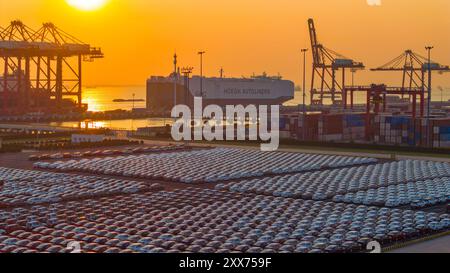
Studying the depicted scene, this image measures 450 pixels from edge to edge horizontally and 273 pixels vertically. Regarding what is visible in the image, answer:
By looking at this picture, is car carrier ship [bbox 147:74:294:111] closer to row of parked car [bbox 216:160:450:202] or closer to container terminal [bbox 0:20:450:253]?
container terminal [bbox 0:20:450:253]

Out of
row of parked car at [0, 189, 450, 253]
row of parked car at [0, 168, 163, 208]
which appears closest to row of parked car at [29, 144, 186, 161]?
row of parked car at [0, 168, 163, 208]

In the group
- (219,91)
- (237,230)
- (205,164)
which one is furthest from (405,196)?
(219,91)

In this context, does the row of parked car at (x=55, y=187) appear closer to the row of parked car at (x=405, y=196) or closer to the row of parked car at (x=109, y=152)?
the row of parked car at (x=109, y=152)

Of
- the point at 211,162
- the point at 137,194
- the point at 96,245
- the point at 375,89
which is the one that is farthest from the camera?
the point at 375,89

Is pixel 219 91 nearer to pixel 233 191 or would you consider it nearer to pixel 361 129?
pixel 361 129

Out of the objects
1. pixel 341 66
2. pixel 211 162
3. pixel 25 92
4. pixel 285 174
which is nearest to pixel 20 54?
pixel 25 92

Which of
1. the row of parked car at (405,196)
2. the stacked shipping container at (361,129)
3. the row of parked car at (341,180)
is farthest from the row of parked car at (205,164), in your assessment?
the stacked shipping container at (361,129)
